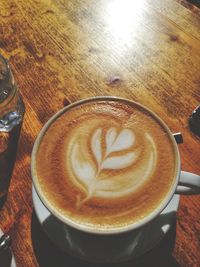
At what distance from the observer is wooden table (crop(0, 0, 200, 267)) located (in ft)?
2.20

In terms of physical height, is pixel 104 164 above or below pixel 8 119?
above

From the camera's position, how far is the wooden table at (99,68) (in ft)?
Result: 2.20

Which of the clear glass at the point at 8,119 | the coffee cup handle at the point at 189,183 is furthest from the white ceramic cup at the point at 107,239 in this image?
the clear glass at the point at 8,119

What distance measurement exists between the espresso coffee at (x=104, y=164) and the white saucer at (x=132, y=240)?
72 mm

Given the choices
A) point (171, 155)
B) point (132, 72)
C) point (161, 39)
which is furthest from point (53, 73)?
point (171, 155)

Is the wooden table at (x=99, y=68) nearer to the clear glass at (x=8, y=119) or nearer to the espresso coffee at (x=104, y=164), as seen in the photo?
the clear glass at (x=8, y=119)

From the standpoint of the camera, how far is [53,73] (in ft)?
3.07

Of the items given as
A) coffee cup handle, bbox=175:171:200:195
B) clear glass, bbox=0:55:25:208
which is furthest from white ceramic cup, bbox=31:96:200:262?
clear glass, bbox=0:55:25:208

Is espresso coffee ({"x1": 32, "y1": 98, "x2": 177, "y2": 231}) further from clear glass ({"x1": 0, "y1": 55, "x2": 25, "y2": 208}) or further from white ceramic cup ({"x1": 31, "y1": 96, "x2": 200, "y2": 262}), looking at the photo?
clear glass ({"x1": 0, "y1": 55, "x2": 25, "y2": 208})

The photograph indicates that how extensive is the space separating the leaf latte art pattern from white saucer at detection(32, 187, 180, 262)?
93mm

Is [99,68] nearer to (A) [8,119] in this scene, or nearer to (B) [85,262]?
(A) [8,119]

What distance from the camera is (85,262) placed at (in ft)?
2.06

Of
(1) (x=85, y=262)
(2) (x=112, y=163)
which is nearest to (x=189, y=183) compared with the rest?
(2) (x=112, y=163)

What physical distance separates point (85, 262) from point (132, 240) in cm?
10
